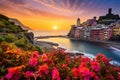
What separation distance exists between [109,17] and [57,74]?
174 feet

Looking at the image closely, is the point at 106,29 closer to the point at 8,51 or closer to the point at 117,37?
the point at 117,37

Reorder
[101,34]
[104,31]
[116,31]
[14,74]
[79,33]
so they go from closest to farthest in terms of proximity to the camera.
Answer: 1. [14,74]
2. [116,31]
3. [104,31]
4. [101,34]
5. [79,33]

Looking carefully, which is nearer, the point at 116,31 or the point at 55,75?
the point at 55,75

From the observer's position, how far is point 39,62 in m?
1.99

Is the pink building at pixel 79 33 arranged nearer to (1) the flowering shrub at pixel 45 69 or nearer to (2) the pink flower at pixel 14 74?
(1) the flowering shrub at pixel 45 69

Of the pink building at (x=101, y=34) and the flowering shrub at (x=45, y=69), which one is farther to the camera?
the pink building at (x=101, y=34)

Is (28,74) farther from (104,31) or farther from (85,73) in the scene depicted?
(104,31)

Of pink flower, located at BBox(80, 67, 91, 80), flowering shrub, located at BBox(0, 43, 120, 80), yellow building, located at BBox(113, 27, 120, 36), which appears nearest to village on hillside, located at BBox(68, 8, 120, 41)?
yellow building, located at BBox(113, 27, 120, 36)

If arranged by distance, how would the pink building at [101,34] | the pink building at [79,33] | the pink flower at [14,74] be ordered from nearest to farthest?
the pink flower at [14,74] < the pink building at [101,34] < the pink building at [79,33]

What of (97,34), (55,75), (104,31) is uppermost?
(104,31)

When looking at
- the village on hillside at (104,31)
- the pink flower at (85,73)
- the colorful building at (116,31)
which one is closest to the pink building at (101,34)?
the village on hillside at (104,31)

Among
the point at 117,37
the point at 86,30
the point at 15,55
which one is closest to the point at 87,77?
the point at 15,55

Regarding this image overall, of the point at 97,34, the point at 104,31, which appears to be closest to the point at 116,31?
the point at 104,31

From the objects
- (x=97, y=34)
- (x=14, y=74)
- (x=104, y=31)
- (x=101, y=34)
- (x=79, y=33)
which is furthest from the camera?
(x=79, y=33)
